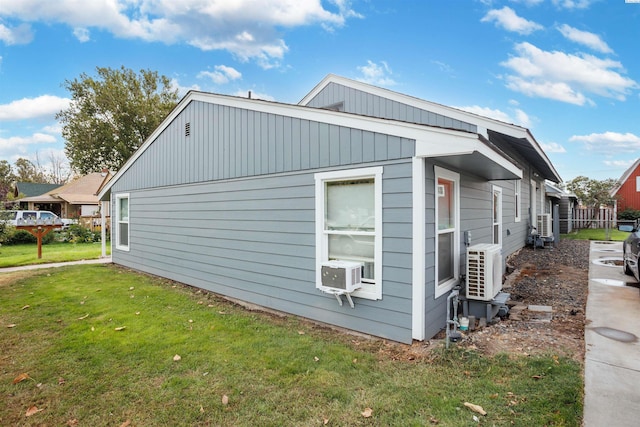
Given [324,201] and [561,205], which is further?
[561,205]

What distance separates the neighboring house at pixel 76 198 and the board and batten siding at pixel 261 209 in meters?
20.0

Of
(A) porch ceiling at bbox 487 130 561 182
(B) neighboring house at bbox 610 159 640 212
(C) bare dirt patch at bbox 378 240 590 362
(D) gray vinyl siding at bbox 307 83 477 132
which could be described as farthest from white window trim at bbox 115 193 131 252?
(B) neighboring house at bbox 610 159 640 212

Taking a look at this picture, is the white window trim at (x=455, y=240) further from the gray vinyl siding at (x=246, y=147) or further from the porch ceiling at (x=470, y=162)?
the gray vinyl siding at (x=246, y=147)

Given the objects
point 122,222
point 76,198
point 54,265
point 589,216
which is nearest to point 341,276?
point 122,222

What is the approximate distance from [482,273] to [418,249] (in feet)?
4.36

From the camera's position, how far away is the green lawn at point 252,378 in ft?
→ 8.14

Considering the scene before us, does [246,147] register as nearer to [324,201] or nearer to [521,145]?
[324,201]

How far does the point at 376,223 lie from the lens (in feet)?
13.1

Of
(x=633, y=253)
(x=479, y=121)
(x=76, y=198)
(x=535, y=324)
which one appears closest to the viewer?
(x=535, y=324)

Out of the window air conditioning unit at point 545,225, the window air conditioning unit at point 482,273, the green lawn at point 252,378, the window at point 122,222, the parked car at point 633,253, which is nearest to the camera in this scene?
the green lawn at point 252,378

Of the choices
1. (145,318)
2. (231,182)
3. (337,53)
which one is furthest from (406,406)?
(337,53)

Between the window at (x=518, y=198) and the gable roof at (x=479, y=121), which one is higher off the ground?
the gable roof at (x=479, y=121)

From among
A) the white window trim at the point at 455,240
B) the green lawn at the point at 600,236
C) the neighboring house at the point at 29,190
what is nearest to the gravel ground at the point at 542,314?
the white window trim at the point at 455,240

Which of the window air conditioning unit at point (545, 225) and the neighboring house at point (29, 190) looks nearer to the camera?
the window air conditioning unit at point (545, 225)
